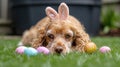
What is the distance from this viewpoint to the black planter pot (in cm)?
828

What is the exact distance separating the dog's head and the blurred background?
344 centimetres

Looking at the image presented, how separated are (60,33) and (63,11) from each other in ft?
1.01

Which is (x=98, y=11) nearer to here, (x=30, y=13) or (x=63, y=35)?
(x=30, y=13)

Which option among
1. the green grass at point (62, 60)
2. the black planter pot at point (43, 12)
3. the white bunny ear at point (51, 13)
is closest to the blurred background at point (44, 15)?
the black planter pot at point (43, 12)

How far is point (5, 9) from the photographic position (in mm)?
9438

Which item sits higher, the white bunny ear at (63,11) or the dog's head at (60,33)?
the white bunny ear at (63,11)

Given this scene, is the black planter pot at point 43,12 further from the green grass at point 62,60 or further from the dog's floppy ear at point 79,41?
the green grass at point 62,60

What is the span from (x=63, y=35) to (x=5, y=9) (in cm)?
562

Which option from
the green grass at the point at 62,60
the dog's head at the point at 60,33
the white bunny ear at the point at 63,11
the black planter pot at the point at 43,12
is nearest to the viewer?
the green grass at the point at 62,60

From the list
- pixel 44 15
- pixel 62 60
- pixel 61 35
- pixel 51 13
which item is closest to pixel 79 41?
pixel 61 35

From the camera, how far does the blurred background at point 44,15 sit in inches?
328

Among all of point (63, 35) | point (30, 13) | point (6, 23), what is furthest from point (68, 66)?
point (6, 23)

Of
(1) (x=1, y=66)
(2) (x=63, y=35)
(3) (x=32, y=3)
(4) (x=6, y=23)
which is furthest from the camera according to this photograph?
(4) (x=6, y=23)

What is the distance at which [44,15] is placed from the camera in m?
8.03
